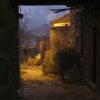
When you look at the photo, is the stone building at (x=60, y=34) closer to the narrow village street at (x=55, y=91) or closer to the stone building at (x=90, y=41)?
the narrow village street at (x=55, y=91)

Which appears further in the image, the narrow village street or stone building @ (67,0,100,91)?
stone building @ (67,0,100,91)

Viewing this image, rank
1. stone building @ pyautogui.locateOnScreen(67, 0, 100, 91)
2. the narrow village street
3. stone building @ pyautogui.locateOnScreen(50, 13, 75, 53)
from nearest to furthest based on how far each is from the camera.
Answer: the narrow village street
stone building @ pyautogui.locateOnScreen(67, 0, 100, 91)
stone building @ pyautogui.locateOnScreen(50, 13, 75, 53)

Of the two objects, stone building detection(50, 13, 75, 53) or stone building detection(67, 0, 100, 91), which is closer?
stone building detection(67, 0, 100, 91)

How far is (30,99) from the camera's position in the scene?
11.0 meters

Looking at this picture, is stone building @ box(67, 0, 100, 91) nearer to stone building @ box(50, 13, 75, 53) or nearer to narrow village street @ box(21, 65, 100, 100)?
narrow village street @ box(21, 65, 100, 100)

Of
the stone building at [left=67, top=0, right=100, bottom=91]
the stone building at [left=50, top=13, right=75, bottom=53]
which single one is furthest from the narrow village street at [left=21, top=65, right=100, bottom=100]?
the stone building at [left=50, top=13, right=75, bottom=53]

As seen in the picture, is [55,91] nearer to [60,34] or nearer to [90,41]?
[90,41]

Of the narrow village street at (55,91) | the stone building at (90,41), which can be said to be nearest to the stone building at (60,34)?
the narrow village street at (55,91)

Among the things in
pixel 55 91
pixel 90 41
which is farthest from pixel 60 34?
pixel 55 91

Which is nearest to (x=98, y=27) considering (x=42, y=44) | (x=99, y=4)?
(x=99, y=4)

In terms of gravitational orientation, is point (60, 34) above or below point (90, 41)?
above

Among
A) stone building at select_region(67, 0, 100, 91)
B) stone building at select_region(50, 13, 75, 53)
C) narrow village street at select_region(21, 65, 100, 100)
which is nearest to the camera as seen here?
narrow village street at select_region(21, 65, 100, 100)

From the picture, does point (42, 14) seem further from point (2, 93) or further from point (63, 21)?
point (2, 93)

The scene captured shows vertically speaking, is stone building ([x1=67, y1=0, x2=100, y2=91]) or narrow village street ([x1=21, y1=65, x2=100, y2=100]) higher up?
stone building ([x1=67, y1=0, x2=100, y2=91])
